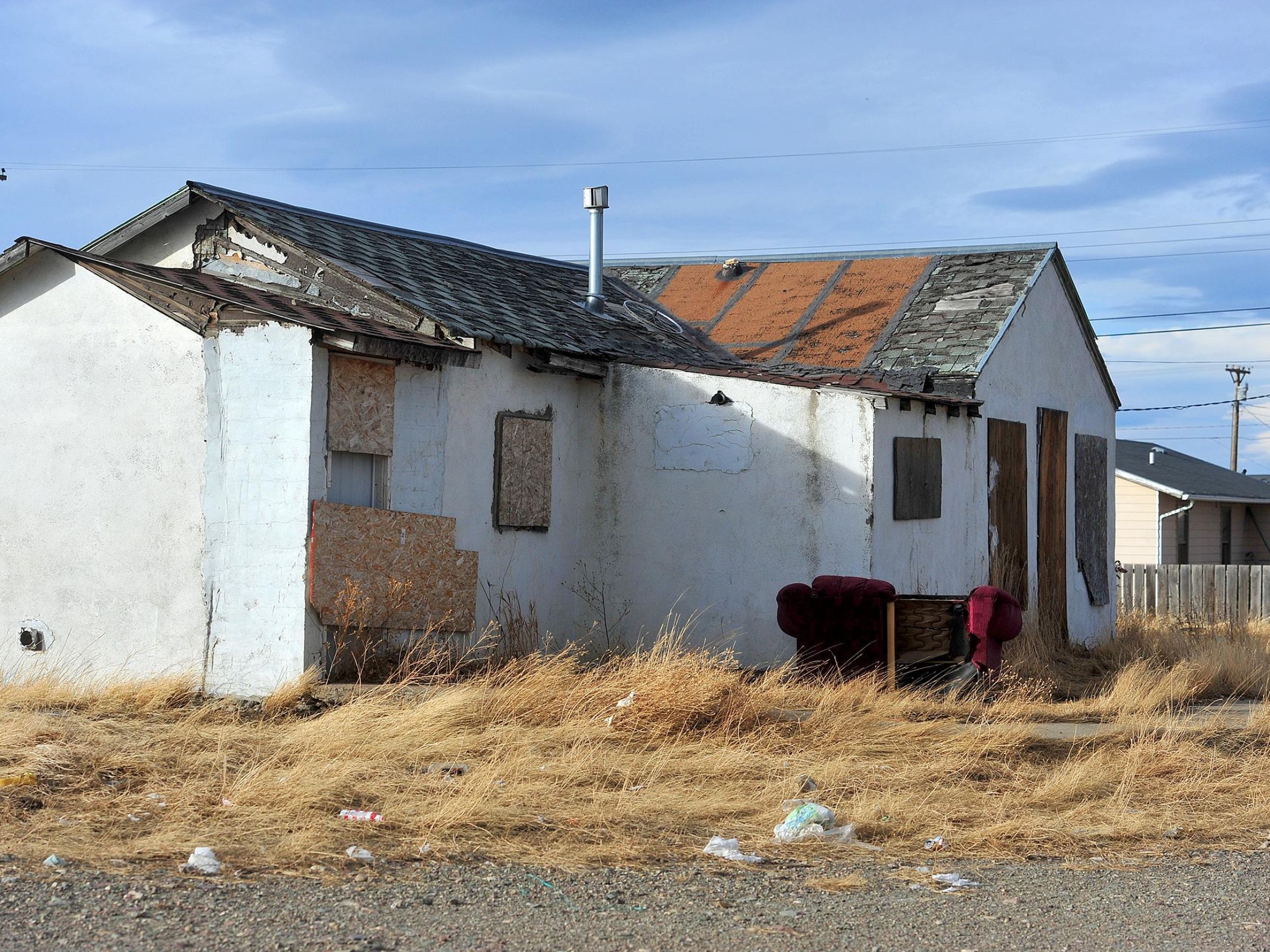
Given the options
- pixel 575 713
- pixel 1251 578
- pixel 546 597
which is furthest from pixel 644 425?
pixel 1251 578

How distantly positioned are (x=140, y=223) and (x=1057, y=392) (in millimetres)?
10615

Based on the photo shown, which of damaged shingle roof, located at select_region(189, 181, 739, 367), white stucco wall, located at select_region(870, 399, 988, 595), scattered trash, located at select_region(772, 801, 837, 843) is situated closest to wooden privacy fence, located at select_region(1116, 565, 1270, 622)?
white stucco wall, located at select_region(870, 399, 988, 595)

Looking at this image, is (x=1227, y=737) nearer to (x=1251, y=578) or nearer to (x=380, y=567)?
(x=380, y=567)

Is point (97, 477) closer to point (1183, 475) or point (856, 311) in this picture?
point (856, 311)

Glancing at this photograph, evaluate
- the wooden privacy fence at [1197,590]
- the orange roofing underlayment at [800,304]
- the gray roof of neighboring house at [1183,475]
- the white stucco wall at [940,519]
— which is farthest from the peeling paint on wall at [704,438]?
the gray roof of neighboring house at [1183,475]

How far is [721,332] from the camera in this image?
16656mm

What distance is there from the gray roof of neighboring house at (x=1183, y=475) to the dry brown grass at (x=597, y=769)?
18.2 m

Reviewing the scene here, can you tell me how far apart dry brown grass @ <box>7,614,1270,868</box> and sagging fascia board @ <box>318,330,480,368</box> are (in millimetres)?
2436

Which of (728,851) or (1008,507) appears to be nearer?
(728,851)

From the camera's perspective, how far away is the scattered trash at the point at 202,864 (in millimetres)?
5668

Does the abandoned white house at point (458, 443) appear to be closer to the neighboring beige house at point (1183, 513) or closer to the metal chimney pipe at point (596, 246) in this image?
the metal chimney pipe at point (596, 246)

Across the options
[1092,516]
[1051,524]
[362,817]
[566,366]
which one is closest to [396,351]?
[566,366]

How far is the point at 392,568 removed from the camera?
33.4ft

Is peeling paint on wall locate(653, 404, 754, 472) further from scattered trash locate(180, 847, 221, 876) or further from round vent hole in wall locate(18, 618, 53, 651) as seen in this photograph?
scattered trash locate(180, 847, 221, 876)
